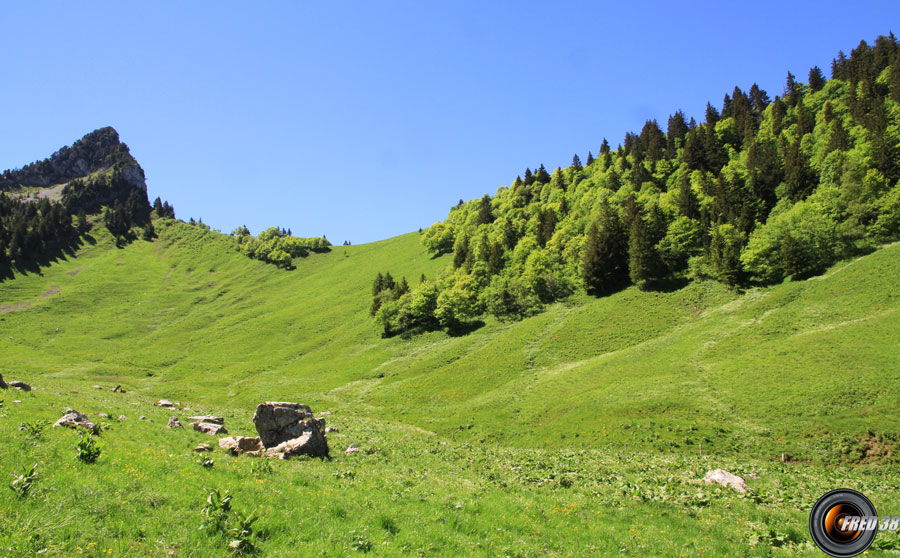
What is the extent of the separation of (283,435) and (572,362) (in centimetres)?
5095

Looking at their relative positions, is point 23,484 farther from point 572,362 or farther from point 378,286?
point 378,286

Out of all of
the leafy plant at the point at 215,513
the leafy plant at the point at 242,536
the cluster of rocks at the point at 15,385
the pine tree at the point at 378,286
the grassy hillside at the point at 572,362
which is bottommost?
the grassy hillside at the point at 572,362

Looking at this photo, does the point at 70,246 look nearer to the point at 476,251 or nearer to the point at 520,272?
the point at 476,251

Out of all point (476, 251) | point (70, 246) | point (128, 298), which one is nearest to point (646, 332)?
point (476, 251)

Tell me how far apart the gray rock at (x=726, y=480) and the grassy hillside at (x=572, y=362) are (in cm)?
1516

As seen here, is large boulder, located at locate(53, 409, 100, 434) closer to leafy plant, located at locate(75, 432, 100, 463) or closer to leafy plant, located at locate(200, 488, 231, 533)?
leafy plant, located at locate(75, 432, 100, 463)

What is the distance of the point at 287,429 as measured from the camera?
77.6ft

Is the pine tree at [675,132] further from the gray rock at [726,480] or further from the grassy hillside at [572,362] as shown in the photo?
the gray rock at [726,480]

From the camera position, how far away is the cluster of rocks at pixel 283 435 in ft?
69.9

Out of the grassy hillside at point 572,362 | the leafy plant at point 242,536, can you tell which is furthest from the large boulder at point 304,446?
the grassy hillside at point 572,362

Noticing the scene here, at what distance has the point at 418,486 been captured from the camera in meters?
17.2

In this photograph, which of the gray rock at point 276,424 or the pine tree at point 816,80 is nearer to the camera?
the gray rock at point 276,424

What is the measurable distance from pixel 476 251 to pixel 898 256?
92315mm

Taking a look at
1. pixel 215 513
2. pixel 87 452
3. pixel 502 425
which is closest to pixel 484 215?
pixel 502 425
